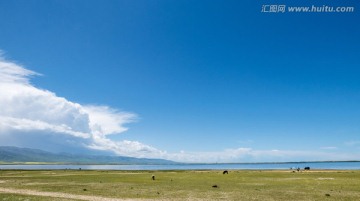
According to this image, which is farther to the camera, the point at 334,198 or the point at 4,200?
the point at 334,198

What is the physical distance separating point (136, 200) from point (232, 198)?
446 inches

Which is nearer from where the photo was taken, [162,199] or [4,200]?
[4,200]

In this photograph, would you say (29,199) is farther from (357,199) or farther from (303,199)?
(357,199)

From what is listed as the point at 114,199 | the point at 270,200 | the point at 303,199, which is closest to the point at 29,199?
the point at 114,199

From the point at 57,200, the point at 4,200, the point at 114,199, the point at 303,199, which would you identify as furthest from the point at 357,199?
the point at 4,200

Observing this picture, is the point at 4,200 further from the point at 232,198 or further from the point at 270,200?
the point at 270,200

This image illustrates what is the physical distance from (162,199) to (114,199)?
5568 millimetres

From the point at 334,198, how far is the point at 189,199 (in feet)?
55.7

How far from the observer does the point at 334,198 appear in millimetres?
38656

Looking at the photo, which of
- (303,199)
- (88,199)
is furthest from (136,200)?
(303,199)

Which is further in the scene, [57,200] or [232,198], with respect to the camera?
[232,198]

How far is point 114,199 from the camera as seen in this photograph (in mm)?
38312

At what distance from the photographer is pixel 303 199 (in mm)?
38031

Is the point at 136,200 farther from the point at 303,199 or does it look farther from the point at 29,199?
the point at 303,199
